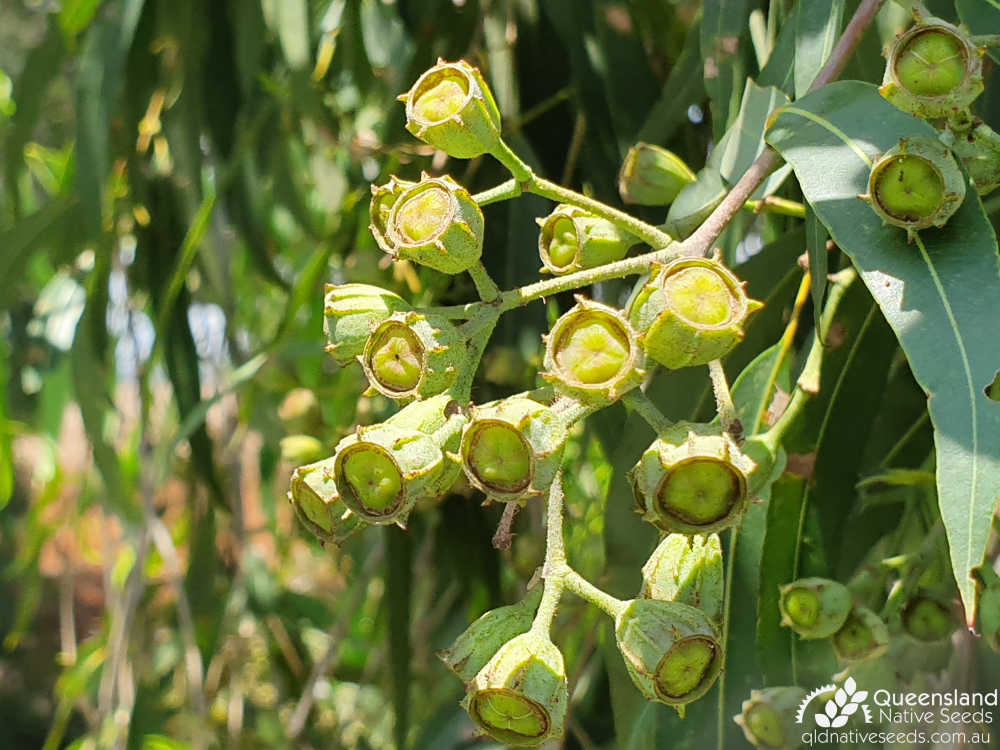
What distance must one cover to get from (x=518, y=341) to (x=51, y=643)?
5406 millimetres

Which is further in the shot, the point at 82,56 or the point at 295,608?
the point at 295,608

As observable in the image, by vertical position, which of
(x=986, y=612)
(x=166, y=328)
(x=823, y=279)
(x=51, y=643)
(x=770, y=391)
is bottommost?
(x=51, y=643)

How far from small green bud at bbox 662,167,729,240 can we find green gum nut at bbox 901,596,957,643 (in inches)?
17.6

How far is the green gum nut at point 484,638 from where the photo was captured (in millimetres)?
705

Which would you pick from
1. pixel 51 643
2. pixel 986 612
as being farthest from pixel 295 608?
pixel 51 643

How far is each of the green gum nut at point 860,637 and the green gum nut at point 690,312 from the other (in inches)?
14.6

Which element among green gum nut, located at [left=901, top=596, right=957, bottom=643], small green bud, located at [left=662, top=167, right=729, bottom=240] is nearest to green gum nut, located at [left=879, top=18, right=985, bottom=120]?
small green bud, located at [left=662, top=167, right=729, bottom=240]

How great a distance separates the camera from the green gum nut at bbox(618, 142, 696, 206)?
36.7 inches

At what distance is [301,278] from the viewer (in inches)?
64.0

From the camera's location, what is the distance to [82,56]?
165 cm

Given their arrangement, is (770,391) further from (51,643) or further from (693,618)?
(51,643)

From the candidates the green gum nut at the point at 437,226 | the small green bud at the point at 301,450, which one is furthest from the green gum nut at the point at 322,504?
the small green bud at the point at 301,450

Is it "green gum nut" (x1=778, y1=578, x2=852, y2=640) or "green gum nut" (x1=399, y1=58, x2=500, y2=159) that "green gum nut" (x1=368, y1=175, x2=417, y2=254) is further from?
"green gum nut" (x1=778, y1=578, x2=852, y2=640)

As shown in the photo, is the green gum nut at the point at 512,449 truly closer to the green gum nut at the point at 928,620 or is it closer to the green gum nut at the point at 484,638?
the green gum nut at the point at 484,638
